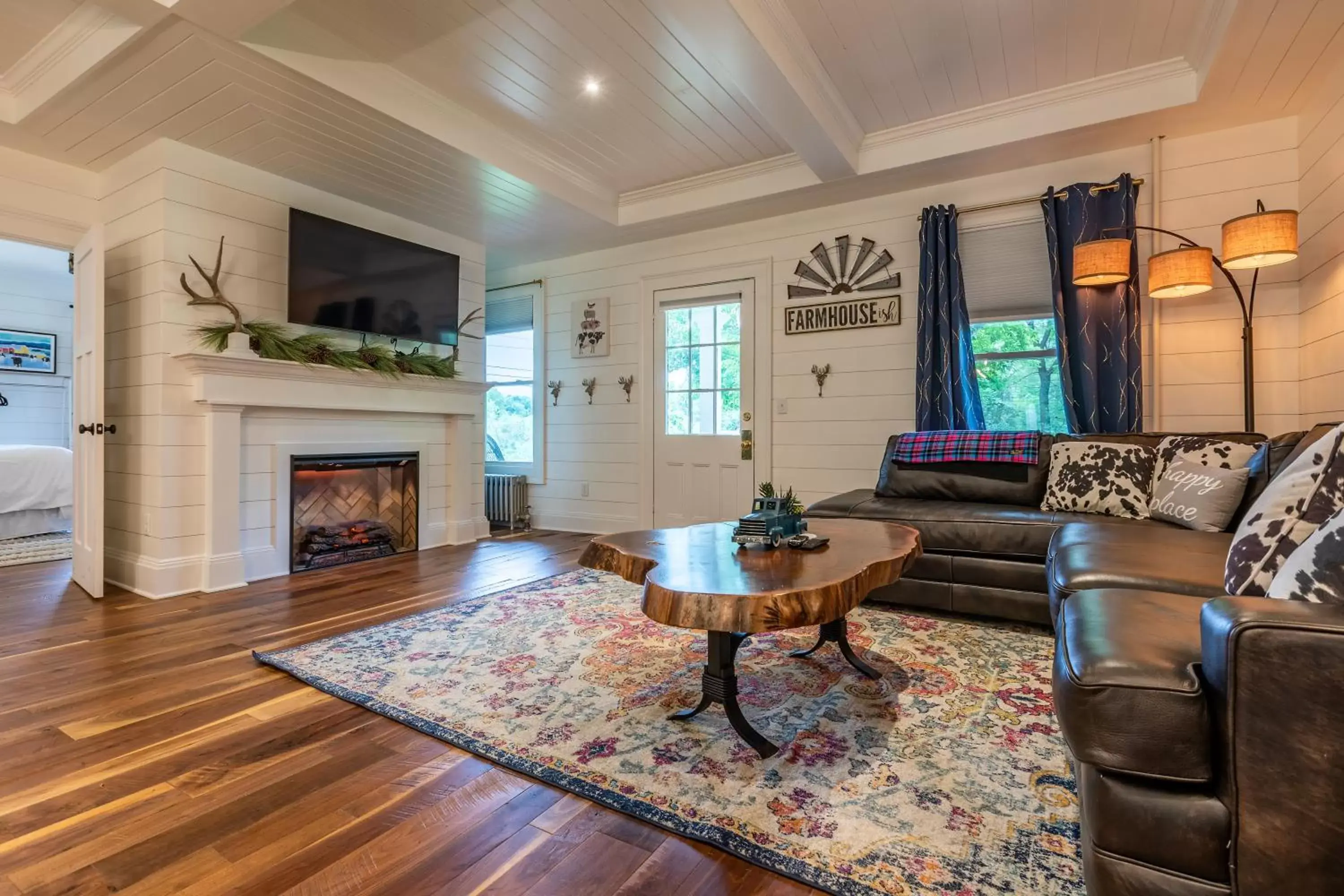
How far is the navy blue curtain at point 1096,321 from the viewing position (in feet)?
11.3

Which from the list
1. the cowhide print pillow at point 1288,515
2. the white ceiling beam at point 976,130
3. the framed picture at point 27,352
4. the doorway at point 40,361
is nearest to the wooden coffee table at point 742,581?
the cowhide print pillow at point 1288,515

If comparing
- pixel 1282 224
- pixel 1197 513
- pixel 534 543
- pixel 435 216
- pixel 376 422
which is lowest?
pixel 534 543

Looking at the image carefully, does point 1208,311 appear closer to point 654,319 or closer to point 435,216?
point 654,319

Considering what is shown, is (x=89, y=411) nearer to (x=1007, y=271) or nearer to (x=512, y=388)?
(x=512, y=388)

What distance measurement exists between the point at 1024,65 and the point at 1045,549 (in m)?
2.34

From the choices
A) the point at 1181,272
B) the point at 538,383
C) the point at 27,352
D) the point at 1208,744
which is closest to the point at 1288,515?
the point at 1208,744

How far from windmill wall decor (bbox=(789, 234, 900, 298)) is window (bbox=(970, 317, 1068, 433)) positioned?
0.69 m

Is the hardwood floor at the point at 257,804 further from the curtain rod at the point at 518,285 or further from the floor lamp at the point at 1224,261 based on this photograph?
the curtain rod at the point at 518,285

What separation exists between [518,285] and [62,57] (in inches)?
132

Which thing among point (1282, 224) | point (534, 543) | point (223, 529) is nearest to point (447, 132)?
point (223, 529)

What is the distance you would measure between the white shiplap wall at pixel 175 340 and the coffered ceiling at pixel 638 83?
201 mm

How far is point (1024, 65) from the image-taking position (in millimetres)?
3148

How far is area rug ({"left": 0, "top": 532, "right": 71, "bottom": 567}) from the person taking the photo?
4.21 m

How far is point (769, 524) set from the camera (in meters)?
2.01
